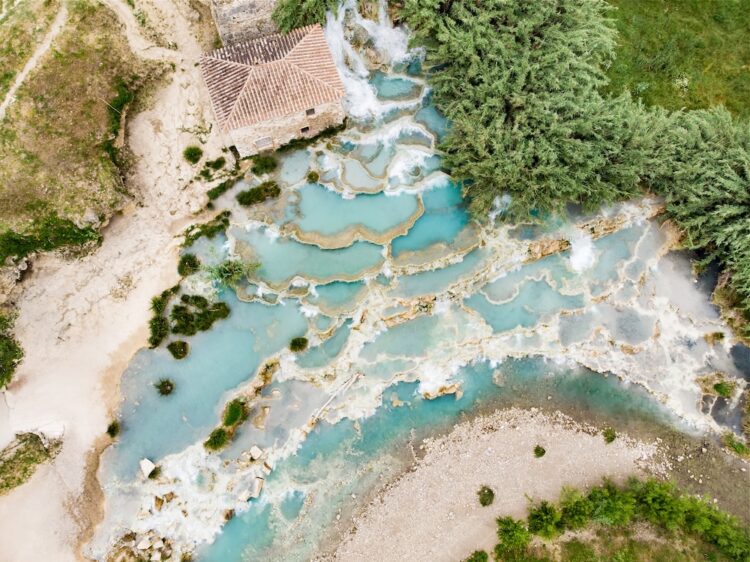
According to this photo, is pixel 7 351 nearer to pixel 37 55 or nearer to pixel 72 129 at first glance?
pixel 72 129

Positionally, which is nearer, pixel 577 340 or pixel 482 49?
pixel 482 49

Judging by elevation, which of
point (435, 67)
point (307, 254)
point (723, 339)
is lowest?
point (723, 339)

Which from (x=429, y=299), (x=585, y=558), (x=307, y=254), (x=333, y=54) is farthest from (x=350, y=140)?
(x=585, y=558)

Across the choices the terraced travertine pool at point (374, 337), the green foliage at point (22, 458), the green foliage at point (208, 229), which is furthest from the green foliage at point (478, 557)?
the green foliage at point (22, 458)

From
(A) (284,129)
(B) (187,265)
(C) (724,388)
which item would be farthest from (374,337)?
(C) (724,388)

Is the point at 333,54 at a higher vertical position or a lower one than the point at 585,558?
higher

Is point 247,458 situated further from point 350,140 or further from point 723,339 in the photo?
point 723,339

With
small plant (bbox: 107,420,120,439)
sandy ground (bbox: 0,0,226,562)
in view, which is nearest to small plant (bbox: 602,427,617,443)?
sandy ground (bbox: 0,0,226,562)
